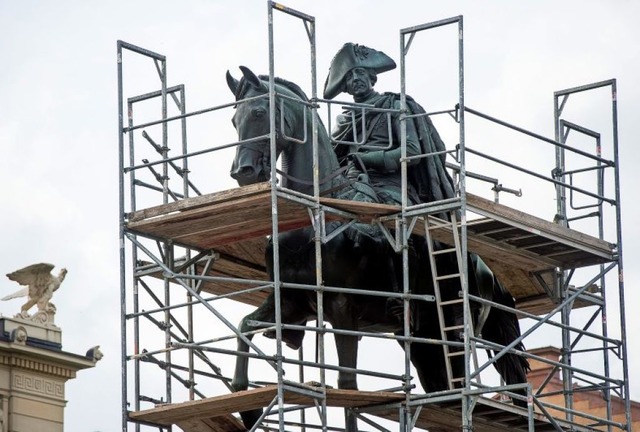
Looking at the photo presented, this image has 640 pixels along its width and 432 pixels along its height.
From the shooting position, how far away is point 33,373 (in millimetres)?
49125

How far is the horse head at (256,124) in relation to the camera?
32625mm

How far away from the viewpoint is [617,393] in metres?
36.7

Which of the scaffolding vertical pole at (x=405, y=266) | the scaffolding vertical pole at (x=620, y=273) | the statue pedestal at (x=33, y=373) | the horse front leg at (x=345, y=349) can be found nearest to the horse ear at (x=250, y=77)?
the scaffolding vertical pole at (x=405, y=266)

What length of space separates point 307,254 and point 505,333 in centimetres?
461

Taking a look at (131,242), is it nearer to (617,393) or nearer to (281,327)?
(281,327)

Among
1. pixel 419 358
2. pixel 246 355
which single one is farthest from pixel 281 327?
pixel 419 358

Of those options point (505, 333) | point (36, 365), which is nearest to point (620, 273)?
point (505, 333)

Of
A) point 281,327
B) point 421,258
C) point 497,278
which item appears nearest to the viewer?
point 281,327

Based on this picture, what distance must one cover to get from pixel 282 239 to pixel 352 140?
2.81 m

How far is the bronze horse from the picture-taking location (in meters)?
32.8

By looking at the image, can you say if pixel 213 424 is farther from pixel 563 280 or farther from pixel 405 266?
pixel 563 280

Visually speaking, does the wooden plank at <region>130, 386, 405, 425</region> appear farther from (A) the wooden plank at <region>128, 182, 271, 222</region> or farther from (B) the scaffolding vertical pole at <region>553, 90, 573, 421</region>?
(B) the scaffolding vertical pole at <region>553, 90, 573, 421</region>

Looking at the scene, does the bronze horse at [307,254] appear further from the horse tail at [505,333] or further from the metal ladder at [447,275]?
the horse tail at [505,333]

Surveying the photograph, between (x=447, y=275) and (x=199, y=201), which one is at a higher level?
(x=199, y=201)
